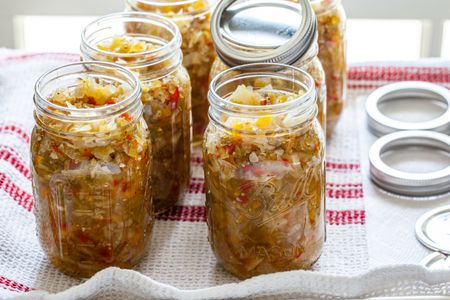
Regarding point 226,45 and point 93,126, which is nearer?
point 93,126

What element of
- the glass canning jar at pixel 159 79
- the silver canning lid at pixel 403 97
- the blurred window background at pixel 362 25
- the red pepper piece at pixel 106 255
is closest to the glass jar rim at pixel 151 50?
the glass canning jar at pixel 159 79

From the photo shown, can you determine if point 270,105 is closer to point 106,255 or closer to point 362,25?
point 106,255

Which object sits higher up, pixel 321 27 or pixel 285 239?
pixel 321 27

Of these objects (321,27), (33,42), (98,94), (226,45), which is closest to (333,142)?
(321,27)

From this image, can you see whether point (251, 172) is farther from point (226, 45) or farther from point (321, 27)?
point (321, 27)

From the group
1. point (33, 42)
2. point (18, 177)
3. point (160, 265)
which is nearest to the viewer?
point (160, 265)

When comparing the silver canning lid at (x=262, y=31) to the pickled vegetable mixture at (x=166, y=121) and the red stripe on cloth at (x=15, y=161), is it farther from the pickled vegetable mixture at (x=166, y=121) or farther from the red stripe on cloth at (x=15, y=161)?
the red stripe on cloth at (x=15, y=161)

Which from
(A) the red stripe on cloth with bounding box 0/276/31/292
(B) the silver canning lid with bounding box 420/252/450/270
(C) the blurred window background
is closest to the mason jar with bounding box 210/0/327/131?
(B) the silver canning lid with bounding box 420/252/450/270
